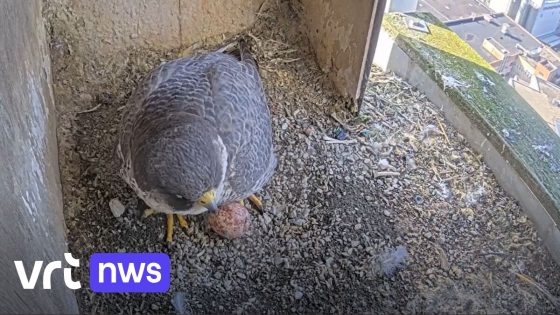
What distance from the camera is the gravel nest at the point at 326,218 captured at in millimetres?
2084

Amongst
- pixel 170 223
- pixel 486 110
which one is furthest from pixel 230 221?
pixel 486 110

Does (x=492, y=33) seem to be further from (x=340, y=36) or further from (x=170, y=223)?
(x=170, y=223)

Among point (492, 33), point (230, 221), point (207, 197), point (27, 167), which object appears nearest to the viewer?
point (27, 167)

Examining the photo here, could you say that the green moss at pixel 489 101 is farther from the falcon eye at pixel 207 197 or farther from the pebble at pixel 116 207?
the pebble at pixel 116 207

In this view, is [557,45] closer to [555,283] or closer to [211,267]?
[555,283]

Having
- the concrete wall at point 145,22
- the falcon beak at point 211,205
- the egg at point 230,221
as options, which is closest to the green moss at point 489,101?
the concrete wall at point 145,22

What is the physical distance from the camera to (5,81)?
1.54 metres

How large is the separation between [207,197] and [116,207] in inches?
22.4

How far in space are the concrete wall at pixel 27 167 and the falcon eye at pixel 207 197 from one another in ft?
1.39

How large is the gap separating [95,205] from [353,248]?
2.95 ft

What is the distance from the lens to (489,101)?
2520 mm

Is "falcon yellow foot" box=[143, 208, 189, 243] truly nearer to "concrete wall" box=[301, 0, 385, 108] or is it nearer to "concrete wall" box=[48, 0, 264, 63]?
"concrete wall" box=[48, 0, 264, 63]

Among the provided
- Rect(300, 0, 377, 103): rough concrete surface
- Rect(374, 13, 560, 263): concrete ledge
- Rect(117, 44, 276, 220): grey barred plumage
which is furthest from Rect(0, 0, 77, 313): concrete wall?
Rect(374, 13, 560, 263): concrete ledge

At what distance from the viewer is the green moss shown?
2.31 m
